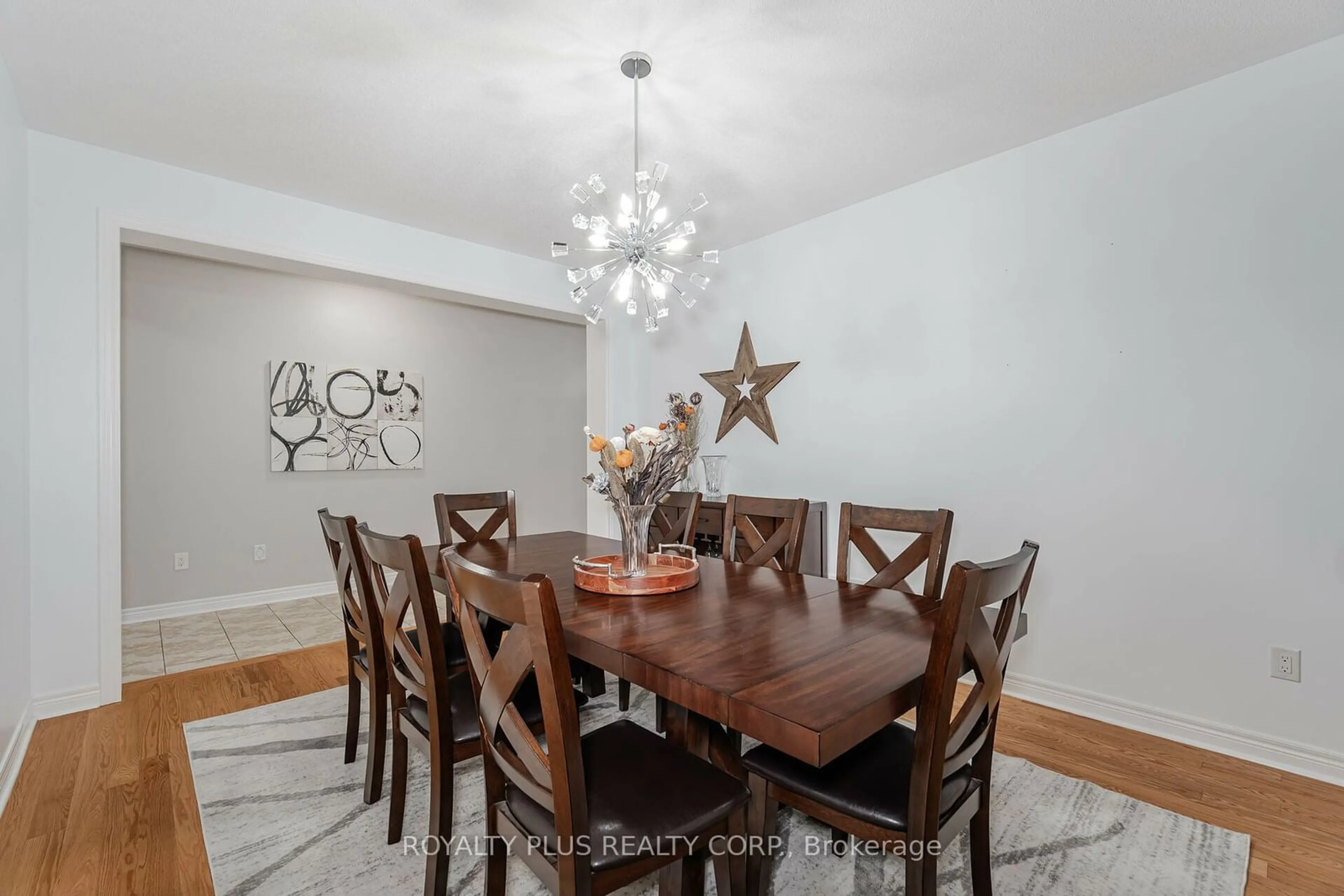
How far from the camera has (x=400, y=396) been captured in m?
4.99

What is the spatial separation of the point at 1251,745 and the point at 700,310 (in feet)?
11.6

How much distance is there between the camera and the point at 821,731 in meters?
0.93

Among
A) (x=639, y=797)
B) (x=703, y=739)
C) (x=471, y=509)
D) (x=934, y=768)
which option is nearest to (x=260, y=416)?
(x=471, y=509)

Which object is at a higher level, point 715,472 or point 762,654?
point 715,472

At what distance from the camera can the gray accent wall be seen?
13.1 ft

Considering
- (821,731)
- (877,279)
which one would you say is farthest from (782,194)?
(821,731)

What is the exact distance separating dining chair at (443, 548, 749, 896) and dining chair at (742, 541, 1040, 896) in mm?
127

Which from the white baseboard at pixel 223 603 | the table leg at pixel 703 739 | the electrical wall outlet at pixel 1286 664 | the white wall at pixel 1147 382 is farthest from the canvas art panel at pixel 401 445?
the electrical wall outlet at pixel 1286 664

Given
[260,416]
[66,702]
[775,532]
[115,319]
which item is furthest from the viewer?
[260,416]

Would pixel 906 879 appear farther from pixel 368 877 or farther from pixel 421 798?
pixel 421 798

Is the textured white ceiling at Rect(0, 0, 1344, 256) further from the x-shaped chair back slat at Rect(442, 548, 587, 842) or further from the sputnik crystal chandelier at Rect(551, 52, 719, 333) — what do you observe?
the x-shaped chair back slat at Rect(442, 548, 587, 842)

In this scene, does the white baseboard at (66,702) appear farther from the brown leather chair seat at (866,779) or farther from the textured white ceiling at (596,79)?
the brown leather chair seat at (866,779)

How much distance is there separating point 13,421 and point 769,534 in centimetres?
349

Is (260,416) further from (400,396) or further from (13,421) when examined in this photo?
(13,421)
